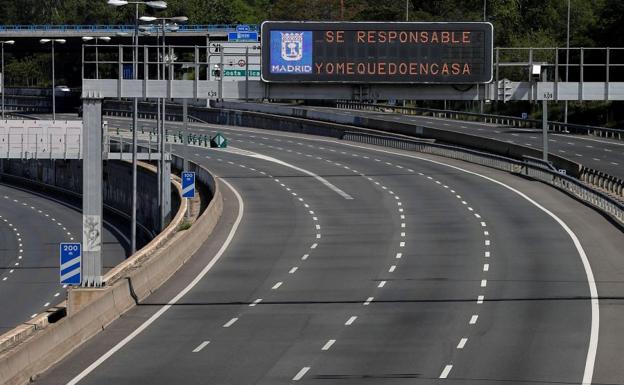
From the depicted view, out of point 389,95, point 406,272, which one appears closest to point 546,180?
point 406,272

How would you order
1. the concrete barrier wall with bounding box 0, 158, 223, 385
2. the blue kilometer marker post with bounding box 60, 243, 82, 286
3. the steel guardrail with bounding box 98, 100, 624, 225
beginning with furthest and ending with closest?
the steel guardrail with bounding box 98, 100, 624, 225, the blue kilometer marker post with bounding box 60, 243, 82, 286, the concrete barrier wall with bounding box 0, 158, 223, 385

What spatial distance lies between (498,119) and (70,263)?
9345cm

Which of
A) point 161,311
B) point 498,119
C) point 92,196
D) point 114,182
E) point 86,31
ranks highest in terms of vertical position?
point 86,31

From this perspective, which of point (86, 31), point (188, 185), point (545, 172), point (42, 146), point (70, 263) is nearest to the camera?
point (70, 263)

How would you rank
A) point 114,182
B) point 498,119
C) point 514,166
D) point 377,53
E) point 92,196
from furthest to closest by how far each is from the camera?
point 498,119 < point 114,182 < point 514,166 < point 377,53 < point 92,196

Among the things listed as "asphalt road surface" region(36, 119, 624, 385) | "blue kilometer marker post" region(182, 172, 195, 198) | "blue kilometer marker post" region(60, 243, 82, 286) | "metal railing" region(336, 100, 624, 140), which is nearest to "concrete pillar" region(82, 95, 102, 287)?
"blue kilometer marker post" region(60, 243, 82, 286)

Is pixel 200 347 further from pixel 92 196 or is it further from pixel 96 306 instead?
pixel 92 196

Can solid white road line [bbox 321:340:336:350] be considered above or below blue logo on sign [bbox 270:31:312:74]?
below

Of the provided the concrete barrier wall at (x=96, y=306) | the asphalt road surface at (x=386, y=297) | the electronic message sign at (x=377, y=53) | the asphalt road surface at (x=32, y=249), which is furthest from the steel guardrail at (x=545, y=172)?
the asphalt road surface at (x=32, y=249)

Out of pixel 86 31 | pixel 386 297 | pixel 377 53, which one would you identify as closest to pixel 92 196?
pixel 386 297

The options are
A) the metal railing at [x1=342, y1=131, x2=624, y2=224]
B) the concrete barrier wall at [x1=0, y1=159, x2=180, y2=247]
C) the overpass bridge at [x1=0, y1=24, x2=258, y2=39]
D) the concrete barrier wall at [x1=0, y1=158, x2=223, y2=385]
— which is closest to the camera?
the concrete barrier wall at [x1=0, y1=158, x2=223, y2=385]

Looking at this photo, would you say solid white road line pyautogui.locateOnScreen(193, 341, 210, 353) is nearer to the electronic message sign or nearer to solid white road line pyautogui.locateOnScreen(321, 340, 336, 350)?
solid white road line pyautogui.locateOnScreen(321, 340, 336, 350)

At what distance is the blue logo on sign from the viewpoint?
143ft

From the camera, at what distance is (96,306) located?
3850 centimetres
